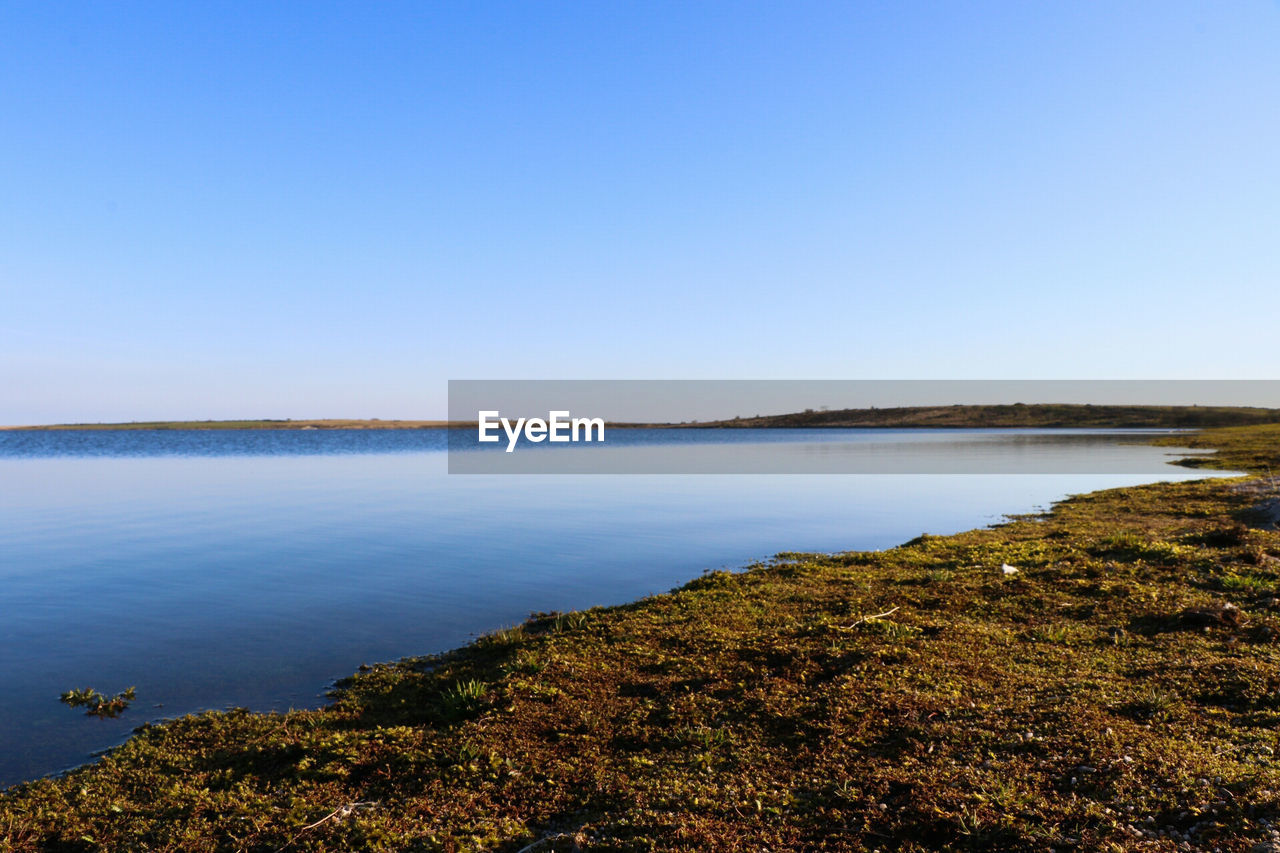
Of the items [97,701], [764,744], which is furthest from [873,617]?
[97,701]

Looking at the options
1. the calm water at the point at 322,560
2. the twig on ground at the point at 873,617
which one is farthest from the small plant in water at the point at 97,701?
the twig on ground at the point at 873,617

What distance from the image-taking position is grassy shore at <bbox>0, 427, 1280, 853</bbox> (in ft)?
21.4

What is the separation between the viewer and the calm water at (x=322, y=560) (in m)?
12.3

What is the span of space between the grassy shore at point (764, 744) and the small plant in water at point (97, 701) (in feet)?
4.87

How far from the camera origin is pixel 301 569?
2080 centimetres

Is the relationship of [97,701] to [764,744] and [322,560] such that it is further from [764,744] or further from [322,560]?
[322,560]

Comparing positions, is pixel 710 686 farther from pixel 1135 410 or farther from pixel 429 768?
pixel 1135 410

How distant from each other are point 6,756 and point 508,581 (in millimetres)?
10972

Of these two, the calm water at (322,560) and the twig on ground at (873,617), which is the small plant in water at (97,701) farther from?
the twig on ground at (873,617)

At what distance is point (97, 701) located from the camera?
11172mm

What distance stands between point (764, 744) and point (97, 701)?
34.3 feet

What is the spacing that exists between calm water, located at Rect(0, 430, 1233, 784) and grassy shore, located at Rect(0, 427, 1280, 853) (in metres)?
1.98

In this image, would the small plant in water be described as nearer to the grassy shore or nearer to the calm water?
the calm water

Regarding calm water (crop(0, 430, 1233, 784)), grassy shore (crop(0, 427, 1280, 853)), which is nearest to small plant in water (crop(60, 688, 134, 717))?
calm water (crop(0, 430, 1233, 784))
